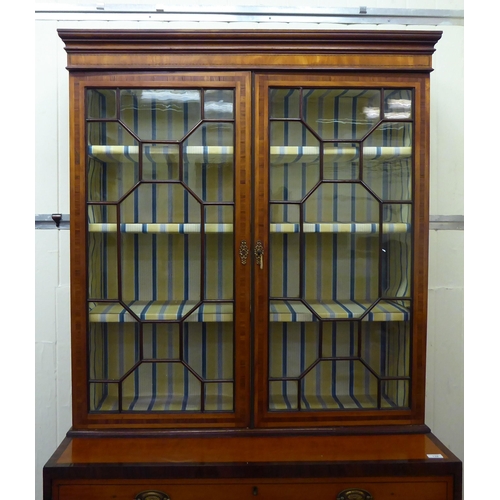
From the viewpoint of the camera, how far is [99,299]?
1285mm

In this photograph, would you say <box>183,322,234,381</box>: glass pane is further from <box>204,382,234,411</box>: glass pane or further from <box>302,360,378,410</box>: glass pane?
<box>302,360,378,410</box>: glass pane

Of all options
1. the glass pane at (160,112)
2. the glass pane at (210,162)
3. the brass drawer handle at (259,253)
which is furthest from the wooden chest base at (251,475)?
the glass pane at (160,112)

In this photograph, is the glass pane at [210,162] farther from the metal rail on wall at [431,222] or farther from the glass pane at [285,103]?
the metal rail on wall at [431,222]

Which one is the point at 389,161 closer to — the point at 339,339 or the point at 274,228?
the point at 274,228

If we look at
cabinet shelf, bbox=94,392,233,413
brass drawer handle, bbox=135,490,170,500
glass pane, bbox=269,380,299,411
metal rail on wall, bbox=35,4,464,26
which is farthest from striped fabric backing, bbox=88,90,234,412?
metal rail on wall, bbox=35,4,464,26

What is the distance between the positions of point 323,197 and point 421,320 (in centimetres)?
46

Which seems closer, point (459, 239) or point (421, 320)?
point (421, 320)

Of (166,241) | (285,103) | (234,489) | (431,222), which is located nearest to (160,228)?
(166,241)

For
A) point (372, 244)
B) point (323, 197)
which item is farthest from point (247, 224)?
point (372, 244)

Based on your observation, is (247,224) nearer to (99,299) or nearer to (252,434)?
(99,299)

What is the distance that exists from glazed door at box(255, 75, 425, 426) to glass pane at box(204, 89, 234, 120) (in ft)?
0.27

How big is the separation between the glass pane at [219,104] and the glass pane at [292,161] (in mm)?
134

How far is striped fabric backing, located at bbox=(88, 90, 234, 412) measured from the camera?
4.17ft

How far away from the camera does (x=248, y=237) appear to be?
4.14ft
